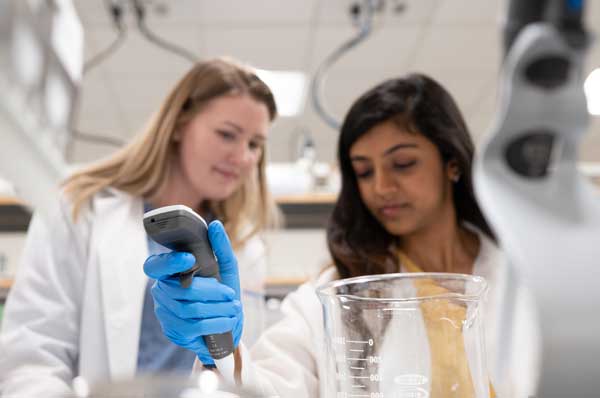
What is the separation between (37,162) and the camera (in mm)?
333

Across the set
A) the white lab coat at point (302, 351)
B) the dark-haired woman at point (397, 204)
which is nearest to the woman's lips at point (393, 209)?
the dark-haired woman at point (397, 204)

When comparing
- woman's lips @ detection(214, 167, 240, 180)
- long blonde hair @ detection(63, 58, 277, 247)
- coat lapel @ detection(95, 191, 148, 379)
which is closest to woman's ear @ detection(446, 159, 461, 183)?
long blonde hair @ detection(63, 58, 277, 247)

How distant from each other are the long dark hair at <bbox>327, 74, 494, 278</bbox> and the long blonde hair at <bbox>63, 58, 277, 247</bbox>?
0.17 m

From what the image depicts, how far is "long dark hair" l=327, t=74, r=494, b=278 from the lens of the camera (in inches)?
Result: 32.9

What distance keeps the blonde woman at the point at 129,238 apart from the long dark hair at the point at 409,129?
169mm

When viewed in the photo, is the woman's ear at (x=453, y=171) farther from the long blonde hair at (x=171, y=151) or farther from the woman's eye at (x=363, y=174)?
the long blonde hair at (x=171, y=151)

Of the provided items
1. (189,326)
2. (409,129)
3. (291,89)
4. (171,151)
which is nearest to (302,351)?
(189,326)

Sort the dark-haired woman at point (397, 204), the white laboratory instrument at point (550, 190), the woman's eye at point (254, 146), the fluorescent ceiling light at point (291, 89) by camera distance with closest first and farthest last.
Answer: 1. the white laboratory instrument at point (550, 190)
2. the dark-haired woman at point (397, 204)
3. the woman's eye at point (254, 146)
4. the fluorescent ceiling light at point (291, 89)

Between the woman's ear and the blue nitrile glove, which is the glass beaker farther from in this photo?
the woman's ear

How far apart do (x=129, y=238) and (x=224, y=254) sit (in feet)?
1.51

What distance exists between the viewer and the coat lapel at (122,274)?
93 cm

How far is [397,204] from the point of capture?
2.87 ft

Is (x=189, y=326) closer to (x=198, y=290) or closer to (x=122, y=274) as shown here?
(x=198, y=290)

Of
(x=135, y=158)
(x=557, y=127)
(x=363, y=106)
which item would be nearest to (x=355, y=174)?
(x=363, y=106)
